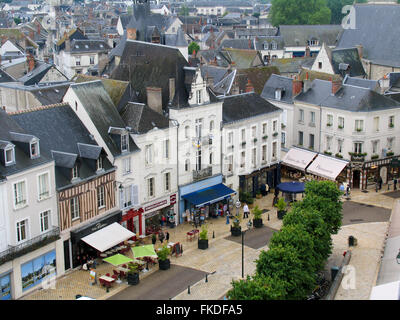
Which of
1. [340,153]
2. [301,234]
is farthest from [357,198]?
[301,234]

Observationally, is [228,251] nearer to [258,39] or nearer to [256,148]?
[256,148]

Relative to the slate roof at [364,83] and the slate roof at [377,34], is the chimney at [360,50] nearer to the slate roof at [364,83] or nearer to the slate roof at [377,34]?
the slate roof at [377,34]

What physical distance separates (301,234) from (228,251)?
304 inches

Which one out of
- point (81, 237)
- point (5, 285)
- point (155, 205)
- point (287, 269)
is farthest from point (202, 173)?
point (5, 285)

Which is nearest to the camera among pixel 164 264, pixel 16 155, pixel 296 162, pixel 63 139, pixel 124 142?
pixel 16 155

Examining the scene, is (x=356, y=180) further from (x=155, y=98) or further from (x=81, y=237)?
(x=81, y=237)

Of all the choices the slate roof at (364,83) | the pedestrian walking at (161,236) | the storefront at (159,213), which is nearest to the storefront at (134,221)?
the storefront at (159,213)

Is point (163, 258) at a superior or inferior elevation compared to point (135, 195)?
inferior

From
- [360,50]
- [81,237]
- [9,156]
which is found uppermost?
[360,50]

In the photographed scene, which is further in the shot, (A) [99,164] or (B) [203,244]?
(B) [203,244]

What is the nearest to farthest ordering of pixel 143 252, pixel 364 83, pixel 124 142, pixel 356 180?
pixel 143 252 < pixel 124 142 < pixel 356 180 < pixel 364 83

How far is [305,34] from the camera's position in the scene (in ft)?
317

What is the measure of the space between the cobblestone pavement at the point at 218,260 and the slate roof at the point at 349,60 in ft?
86.6

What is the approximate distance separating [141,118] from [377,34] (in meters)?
47.6
